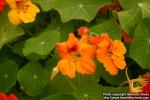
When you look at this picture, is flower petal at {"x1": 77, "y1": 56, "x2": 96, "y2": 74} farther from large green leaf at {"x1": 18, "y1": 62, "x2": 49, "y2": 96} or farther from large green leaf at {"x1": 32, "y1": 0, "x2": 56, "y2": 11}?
large green leaf at {"x1": 32, "y1": 0, "x2": 56, "y2": 11}

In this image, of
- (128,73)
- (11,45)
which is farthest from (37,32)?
(128,73)

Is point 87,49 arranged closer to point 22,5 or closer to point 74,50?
point 74,50

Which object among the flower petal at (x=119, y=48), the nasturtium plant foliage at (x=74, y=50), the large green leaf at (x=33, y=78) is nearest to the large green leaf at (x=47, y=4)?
the nasturtium plant foliage at (x=74, y=50)

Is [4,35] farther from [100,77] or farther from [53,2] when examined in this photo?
[100,77]

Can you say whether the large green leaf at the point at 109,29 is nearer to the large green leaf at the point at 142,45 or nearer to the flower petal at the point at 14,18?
the large green leaf at the point at 142,45

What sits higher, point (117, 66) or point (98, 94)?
point (117, 66)

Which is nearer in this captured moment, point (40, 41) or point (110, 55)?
point (110, 55)

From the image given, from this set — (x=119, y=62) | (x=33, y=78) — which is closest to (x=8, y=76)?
(x=33, y=78)
